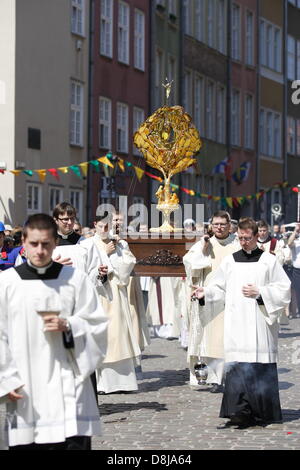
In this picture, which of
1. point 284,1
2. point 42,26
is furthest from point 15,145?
point 284,1

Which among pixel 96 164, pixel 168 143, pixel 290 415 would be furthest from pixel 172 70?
pixel 290 415

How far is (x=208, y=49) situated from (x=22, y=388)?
37.6 metres

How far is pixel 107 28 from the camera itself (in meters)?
34.7

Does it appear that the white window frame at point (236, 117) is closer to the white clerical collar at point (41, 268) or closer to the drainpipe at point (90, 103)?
the drainpipe at point (90, 103)

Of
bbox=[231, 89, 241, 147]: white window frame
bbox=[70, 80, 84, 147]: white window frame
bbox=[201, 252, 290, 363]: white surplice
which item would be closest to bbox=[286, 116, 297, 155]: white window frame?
bbox=[231, 89, 241, 147]: white window frame

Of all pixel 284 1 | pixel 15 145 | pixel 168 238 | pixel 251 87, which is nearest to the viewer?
pixel 168 238

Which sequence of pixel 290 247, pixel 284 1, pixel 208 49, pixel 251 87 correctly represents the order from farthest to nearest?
pixel 284 1
pixel 251 87
pixel 208 49
pixel 290 247

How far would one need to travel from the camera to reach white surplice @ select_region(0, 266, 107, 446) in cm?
714

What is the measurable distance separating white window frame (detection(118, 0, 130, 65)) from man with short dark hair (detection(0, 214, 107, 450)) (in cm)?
2857

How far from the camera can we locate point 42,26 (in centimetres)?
2952

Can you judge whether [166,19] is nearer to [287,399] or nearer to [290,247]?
[290,247]

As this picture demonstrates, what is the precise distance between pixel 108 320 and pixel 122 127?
94.0 ft

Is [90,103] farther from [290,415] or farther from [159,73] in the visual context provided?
[290,415]

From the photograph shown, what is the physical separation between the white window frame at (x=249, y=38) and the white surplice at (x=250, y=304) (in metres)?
38.5
